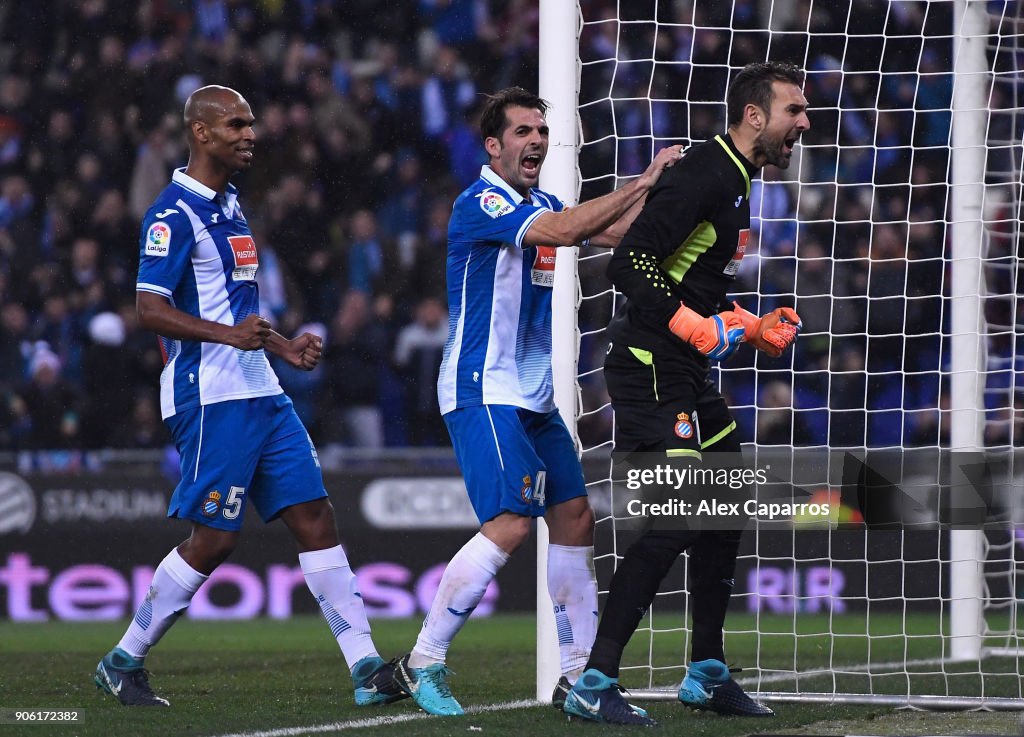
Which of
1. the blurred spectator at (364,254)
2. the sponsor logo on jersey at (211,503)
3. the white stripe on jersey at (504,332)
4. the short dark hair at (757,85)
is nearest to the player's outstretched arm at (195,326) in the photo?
the sponsor logo on jersey at (211,503)

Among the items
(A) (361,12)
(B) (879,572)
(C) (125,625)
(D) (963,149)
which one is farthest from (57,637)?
(A) (361,12)

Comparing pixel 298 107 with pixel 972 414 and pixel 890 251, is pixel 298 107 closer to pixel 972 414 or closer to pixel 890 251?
pixel 890 251

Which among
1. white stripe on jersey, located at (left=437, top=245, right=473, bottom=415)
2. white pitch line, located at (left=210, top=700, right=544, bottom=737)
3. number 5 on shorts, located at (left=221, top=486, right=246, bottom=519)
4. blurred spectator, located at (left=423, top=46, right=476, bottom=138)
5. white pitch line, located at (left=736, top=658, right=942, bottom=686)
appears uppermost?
blurred spectator, located at (left=423, top=46, right=476, bottom=138)

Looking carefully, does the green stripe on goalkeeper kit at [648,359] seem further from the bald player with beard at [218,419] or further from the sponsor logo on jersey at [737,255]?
the bald player with beard at [218,419]

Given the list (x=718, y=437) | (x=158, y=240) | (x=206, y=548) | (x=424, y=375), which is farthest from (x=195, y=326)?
(x=424, y=375)

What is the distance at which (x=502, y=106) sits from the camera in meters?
4.79

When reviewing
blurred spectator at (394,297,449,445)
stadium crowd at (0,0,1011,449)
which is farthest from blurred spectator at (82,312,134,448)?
blurred spectator at (394,297,449,445)

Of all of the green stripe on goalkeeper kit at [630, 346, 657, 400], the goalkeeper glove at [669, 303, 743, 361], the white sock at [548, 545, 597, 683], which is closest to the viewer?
the goalkeeper glove at [669, 303, 743, 361]

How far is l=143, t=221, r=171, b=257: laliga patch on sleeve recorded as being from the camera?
491cm

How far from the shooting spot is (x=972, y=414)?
6602mm

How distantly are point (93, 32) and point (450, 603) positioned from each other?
356 inches

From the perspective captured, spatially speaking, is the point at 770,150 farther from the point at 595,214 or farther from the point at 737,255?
the point at 595,214

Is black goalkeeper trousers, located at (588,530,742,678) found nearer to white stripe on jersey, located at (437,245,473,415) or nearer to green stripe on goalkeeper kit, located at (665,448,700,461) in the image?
green stripe on goalkeeper kit, located at (665,448,700,461)

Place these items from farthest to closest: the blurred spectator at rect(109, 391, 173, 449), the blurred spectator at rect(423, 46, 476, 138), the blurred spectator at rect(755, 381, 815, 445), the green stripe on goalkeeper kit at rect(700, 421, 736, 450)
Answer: the blurred spectator at rect(423, 46, 476, 138), the blurred spectator at rect(109, 391, 173, 449), the blurred spectator at rect(755, 381, 815, 445), the green stripe on goalkeeper kit at rect(700, 421, 736, 450)
